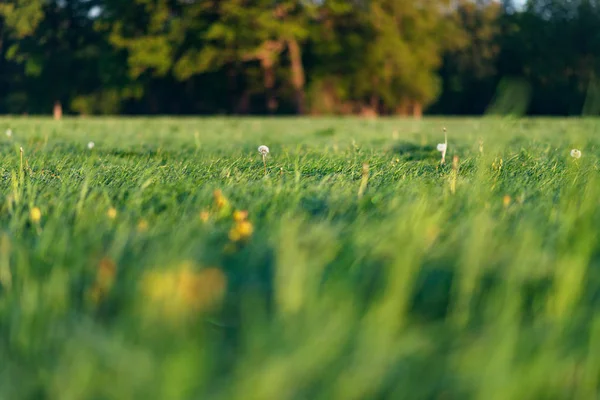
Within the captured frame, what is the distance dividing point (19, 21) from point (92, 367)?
128 ft

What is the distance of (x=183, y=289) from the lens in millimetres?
1186

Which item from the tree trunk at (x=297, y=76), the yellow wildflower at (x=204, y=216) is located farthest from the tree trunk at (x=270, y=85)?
the yellow wildflower at (x=204, y=216)

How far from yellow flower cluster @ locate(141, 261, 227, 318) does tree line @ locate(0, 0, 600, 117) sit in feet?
92.7

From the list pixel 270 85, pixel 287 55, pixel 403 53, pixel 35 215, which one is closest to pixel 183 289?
pixel 35 215

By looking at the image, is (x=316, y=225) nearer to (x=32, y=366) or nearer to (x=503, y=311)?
(x=503, y=311)

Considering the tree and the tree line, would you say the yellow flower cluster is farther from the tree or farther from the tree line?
the tree

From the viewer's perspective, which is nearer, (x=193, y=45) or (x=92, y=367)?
(x=92, y=367)

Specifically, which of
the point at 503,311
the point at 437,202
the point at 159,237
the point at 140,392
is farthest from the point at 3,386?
the point at 437,202

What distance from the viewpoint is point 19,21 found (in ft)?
116

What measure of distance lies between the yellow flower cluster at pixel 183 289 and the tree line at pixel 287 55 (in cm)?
2827

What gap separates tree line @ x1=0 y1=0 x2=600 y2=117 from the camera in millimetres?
30484

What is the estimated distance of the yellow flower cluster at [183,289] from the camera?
3.68ft

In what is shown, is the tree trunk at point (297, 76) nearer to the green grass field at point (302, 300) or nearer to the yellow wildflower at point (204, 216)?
the green grass field at point (302, 300)

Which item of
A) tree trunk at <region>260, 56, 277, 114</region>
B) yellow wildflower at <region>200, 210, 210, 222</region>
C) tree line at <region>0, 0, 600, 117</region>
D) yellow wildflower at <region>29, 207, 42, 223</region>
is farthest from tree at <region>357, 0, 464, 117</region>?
yellow wildflower at <region>29, 207, 42, 223</region>
